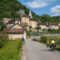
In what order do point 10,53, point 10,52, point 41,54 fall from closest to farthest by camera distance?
1. point 10,53
2. point 10,52
3. point 41,54

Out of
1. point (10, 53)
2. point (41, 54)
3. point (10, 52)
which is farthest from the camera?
point (41, 54)

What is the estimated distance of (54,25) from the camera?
140 metres

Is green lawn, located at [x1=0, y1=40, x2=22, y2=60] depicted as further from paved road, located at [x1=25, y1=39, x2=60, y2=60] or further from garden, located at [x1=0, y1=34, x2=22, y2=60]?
paved road, located at [x1=25, y1=39, x2=60, y2=60]

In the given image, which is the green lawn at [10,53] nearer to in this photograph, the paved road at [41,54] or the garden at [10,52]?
the garden at [10,52]

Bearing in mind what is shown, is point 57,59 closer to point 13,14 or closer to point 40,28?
point 40,28

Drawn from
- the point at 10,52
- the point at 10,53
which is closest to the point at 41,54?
the point at 10,52

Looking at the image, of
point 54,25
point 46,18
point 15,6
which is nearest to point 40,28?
point 54,25

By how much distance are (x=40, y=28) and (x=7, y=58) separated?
101 meters

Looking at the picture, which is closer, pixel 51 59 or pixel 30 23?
pixel 51 59

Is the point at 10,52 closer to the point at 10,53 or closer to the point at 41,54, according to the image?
the point at 10,53

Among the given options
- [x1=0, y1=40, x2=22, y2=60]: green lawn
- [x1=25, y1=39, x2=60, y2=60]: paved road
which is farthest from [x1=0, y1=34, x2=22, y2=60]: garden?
[x1=25, y1=39, x2=60, y2=60]: paved road

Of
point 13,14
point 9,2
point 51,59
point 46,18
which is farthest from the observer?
point 9,2

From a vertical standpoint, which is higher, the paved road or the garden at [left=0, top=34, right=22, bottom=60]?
the garden at [left=0, top=34, right=22, bottom=60]

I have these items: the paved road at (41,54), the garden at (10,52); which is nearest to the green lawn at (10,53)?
the garden at (10,52)
